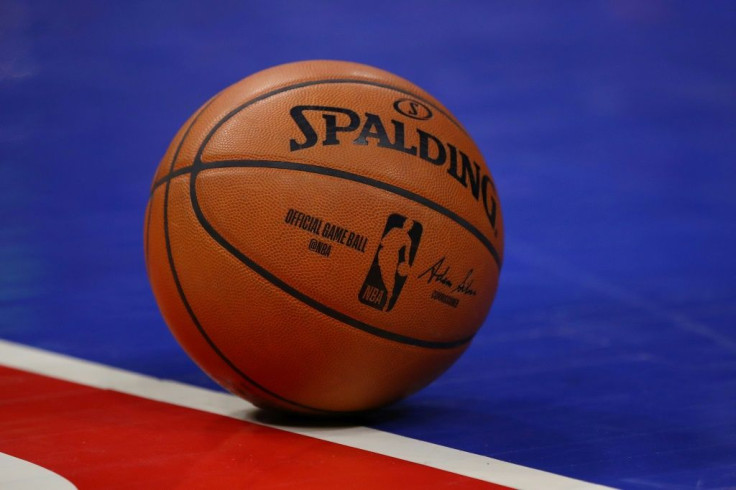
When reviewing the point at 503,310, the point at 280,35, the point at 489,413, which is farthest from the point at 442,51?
the point at 489,413

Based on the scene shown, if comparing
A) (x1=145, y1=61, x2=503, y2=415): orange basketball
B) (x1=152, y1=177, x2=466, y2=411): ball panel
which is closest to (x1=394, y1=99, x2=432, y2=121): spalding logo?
(x1=145, y1=61, x2=503, y2=415): orange basketball

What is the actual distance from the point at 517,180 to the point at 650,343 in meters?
3.07

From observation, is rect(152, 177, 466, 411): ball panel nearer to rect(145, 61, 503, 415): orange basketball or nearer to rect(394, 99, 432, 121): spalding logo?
rect(145, 61, 503, 415): orange basketball

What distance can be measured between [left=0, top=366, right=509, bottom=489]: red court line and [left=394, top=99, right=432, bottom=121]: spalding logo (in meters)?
1.19

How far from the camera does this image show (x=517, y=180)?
8164mm

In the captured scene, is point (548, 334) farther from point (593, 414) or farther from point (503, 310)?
point (593, 414)

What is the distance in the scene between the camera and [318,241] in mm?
3600

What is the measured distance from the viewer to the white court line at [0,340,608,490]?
3334 millimetres

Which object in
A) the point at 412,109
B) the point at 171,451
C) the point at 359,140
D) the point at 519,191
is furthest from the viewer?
the point at 519,191

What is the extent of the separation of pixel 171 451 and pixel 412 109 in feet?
4.77

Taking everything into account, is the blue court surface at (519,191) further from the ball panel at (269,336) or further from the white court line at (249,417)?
the ball panel at (269,336)

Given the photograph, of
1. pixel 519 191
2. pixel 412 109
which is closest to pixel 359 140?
pixel 412 109

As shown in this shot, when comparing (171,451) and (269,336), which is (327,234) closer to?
(269,336)

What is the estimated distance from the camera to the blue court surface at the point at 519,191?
420 centimetres
